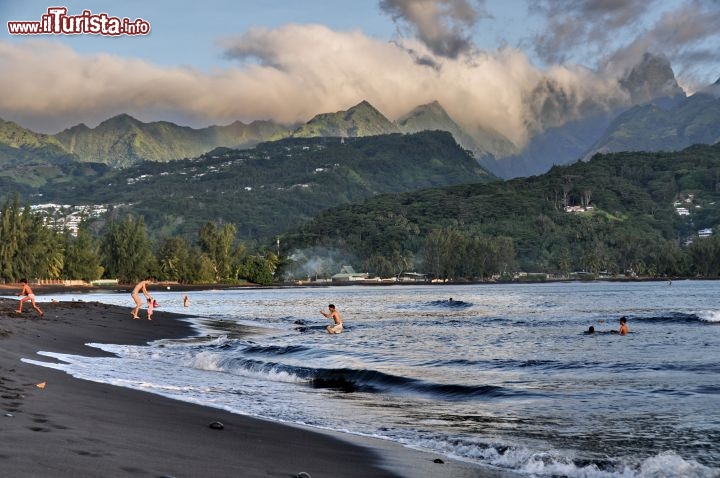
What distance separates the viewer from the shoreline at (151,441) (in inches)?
431

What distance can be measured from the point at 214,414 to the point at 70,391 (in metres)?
3.26

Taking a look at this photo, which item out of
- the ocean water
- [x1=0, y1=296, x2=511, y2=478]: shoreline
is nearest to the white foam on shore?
the ocean water

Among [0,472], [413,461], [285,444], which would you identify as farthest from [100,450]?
[413,461]

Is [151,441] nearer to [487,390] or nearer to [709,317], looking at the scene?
[487,390]

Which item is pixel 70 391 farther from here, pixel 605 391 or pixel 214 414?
pixel 605 391

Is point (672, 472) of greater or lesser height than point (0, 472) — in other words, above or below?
below

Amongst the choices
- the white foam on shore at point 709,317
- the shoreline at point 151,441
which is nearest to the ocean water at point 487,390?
the shoreline at point 151,441

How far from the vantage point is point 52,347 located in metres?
31.3

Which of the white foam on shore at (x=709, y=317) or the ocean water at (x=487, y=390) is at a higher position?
the white foam on shore at (x=709, y=317)

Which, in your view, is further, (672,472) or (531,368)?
(531,368)

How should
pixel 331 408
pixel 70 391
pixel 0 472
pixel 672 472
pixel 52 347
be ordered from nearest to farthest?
pixel 0 472 → pixel 672 472 → pixel 70 391 → pixel 331 408 → pixel 52 347

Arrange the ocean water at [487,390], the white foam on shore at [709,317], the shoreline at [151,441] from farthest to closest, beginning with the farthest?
the white foam on shore at [709,317], the ocean water at [487,390], the shoreline at [151,441]

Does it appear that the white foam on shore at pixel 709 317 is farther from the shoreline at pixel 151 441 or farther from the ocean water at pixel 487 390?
the shoreline at pixel 151 441

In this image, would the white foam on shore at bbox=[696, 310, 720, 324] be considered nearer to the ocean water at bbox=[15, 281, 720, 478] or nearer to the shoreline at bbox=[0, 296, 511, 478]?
the ocean water at bbox=[15, 281, 720, 478]
